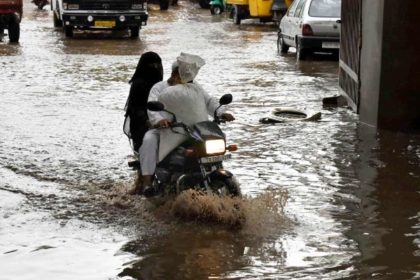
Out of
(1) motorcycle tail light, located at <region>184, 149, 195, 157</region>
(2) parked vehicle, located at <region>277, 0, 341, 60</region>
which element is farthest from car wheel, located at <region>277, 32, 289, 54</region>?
(1) motorcycle tail light, located at <region>184, 149, 195, 157</region>

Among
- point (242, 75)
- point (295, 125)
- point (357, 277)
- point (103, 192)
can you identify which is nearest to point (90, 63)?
point (242, 75)

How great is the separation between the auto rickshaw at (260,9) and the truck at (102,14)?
24.5 feet

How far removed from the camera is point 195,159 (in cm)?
746

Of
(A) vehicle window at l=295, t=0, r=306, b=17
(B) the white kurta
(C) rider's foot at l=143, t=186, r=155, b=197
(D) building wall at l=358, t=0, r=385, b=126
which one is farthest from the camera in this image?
(A) vehicle window at l=295, t=0, r=306, b=17

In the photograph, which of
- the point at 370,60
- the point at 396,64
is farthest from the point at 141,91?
the point at 370,60

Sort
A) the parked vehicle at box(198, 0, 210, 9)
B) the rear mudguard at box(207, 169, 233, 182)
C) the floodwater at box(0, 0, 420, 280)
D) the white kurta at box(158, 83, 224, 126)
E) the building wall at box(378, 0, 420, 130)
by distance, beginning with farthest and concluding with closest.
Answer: the parked vehicle at box(198, 0, 210, 9)
the building wall at box(378, 0, 420, 130)
the white kurta at box(158, 83, 224, 126)
the rear mudguard at box(207, 169, 233, 182)
the floodwater at box(0, 0, 420, 280)

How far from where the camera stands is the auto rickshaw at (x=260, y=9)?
1321 inches

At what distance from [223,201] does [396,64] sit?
5.22 metres

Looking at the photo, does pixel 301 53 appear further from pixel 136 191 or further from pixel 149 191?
pixel 149 191

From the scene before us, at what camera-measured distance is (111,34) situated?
29.9 m

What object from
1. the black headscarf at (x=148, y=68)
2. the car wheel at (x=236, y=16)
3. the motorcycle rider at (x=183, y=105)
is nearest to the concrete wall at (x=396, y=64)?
the black headscarf at (x=148, y=68)

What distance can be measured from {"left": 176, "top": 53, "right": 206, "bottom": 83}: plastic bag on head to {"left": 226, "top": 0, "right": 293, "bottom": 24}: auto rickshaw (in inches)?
1027

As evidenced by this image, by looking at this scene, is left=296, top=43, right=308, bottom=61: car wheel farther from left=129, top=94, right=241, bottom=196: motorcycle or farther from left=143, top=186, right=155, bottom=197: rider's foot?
left=143, top=186, right=155, bottom=197: rider's foot

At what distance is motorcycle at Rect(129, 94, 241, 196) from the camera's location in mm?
7301
